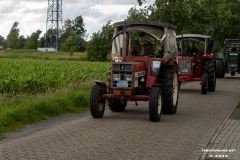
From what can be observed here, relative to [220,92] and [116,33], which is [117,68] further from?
[220,92]

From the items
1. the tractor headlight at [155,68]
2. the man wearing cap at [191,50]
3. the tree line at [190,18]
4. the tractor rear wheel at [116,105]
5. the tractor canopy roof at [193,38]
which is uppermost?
the tree line at [190,18]

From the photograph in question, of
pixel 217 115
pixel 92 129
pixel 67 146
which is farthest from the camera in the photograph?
pixel 217 115

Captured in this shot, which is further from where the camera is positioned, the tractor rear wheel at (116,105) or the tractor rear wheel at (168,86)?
the tractor rear wheel at (116,105)

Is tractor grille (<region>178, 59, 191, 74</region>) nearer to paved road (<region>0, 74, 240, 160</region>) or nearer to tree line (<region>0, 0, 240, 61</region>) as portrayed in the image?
paved road (<region>0, 74, 240, 160</region>)

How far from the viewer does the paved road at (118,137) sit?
8.78 meters

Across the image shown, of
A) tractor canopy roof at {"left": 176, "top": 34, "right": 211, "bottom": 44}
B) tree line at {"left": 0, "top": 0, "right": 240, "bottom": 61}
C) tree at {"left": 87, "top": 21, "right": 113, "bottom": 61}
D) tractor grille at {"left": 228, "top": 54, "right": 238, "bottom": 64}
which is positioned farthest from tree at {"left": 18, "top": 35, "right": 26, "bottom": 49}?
tractor canopy roof at {"left": 176, "top": 34, "right": 211, "bottom": 44}

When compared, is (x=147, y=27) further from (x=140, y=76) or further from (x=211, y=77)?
(x=211, y=77)

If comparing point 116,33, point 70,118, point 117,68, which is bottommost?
point 70,118

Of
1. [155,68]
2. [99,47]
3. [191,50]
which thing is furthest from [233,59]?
[99,47]

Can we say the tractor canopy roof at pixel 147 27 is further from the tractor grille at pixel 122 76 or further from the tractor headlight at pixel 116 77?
the tractor headlight at pixel 116 77

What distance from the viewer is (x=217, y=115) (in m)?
14.1

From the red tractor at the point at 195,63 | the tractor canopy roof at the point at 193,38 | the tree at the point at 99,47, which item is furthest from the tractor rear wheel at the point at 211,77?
the tree at the point at 99,47

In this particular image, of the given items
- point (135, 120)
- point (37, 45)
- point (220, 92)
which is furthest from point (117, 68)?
point (37, 45)

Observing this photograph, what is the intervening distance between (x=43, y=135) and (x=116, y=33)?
15.7 feet
